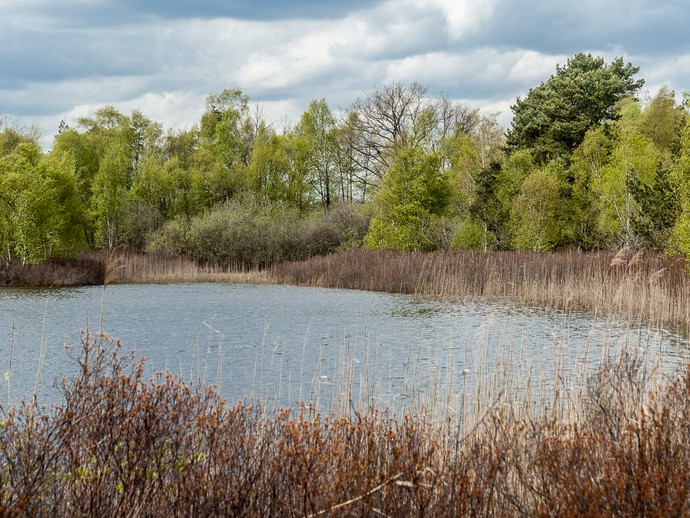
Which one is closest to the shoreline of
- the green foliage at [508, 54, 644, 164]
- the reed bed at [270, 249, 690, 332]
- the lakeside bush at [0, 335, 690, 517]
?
the reed bed at [270, 249, 690, 332]

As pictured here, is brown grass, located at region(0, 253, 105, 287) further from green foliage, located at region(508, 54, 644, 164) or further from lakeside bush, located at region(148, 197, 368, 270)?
green foliage, located at region(508, 54, 644, 164)

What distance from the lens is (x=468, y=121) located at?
54531 mm

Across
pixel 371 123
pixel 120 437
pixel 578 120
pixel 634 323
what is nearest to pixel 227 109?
pixel 371 123

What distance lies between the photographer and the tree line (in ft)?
109

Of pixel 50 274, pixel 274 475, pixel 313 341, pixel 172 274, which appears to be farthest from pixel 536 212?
pixel 274 475

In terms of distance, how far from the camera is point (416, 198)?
3569 centimetres

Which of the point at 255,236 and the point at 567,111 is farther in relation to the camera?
the point at 255,236

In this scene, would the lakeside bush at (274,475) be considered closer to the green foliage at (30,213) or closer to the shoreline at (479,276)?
the shoreline at (479,276)

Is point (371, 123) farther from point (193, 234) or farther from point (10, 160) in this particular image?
point (10, 160)

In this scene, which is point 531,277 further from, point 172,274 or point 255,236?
point 255,236

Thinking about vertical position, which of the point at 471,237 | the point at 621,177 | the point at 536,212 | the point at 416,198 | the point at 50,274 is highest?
the point at 621,177

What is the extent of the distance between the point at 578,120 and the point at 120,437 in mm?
38471

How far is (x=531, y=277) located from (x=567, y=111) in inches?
712

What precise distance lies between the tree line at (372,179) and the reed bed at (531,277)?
1645 millimetres
